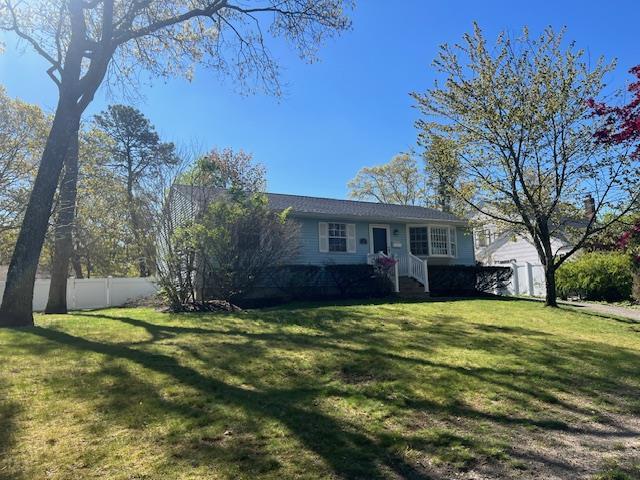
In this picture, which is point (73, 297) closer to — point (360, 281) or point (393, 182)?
point (360, 281)

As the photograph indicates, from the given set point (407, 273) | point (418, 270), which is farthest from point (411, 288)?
point (407, 273)

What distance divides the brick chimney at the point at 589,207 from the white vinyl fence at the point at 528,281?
973 cm

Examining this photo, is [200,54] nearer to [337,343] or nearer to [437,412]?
[337,343]

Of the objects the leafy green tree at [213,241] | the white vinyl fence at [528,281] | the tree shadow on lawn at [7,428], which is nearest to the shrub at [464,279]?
the white vinyl fence at [528,281]

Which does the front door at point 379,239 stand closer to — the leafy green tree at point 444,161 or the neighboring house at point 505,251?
the leafy green tree at point 444,161

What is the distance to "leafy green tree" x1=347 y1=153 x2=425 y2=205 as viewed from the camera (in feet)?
144

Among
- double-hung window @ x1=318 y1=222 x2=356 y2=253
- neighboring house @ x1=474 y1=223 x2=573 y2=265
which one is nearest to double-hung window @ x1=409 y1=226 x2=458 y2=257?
double-hung window @ x1=318 y1=222 x2=356 y2=253

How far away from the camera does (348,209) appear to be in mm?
20734

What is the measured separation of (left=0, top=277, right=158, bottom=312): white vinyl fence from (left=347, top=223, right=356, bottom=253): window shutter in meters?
8.67

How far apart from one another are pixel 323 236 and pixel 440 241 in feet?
20.6

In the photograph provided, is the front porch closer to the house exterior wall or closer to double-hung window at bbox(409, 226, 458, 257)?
the house exterior wall

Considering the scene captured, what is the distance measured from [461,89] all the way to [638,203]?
19.3 feet

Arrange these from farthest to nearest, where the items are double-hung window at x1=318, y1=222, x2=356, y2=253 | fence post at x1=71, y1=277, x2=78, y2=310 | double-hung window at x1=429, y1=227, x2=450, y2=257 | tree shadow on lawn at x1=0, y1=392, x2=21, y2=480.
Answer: double-hung window at x1=429, y1=227, x2=450, y2=257
fence post at x1=71, y1=277, x2=78, y2=310
double-hung window at x1=318, y1=222, x2=356, y2=253
tree shadow on lawn at x1=0, y1=392, x2=21, y2=480

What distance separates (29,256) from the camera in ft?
29.4
